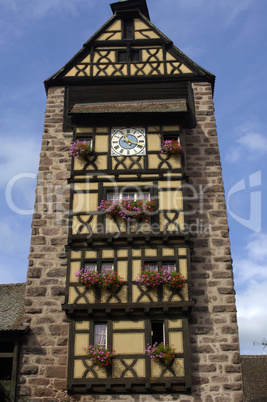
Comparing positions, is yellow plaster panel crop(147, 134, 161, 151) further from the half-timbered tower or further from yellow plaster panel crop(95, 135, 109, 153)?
yellow plaster panel crop(95, 135, 109, 153)

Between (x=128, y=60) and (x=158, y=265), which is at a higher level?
(x=128, y=60)

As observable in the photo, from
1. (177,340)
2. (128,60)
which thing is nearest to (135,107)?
(128,60)

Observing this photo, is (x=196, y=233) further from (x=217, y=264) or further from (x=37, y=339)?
(x=37, y=339)

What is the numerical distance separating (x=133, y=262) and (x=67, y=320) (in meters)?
2.45

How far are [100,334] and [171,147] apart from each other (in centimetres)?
605

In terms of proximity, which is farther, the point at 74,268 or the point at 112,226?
the point at 112,226

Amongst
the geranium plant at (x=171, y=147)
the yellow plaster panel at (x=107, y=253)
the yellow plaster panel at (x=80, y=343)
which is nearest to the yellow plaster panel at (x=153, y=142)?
the geranium plant at (x=171, y=147)

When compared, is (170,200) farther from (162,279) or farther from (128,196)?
(162,279)

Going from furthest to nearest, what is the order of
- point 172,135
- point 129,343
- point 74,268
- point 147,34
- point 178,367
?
point 147,34 → point 172,135 → point 74,268 → point 129,343 → point 178,367

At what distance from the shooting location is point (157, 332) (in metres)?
14.1

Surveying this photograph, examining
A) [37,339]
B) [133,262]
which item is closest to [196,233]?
[133,262]

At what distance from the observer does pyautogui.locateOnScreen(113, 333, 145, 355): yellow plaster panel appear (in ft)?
44.7

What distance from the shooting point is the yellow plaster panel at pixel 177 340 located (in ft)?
44.8

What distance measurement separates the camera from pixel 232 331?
14375 millimetres
